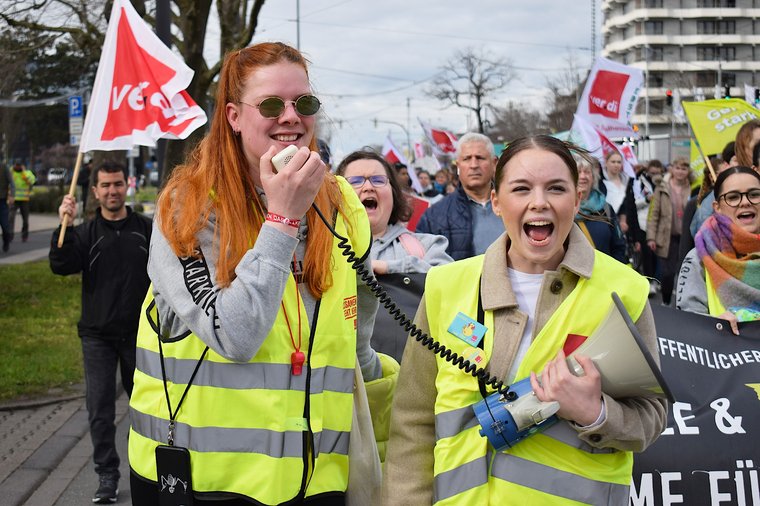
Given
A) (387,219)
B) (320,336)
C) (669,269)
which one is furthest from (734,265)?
(669,269)

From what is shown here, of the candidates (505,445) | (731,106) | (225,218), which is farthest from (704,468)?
(731,106)

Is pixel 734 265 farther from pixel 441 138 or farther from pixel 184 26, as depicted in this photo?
pixel 441 138

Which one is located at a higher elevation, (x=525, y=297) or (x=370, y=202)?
(x=370, y=202)

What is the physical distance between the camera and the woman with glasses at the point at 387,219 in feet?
17.9

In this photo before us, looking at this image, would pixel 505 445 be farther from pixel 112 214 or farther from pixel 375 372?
pixel 112 214

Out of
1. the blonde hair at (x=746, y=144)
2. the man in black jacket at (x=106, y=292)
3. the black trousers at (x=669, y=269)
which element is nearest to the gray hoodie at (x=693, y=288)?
the blonde hair at (x=746, y=144)

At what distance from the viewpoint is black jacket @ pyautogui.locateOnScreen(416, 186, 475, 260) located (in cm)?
696

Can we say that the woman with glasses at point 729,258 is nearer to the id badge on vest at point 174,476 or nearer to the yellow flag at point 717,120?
the id badge on vest at point 174,476

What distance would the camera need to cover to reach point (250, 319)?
2.54 metres

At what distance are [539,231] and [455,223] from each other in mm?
4216

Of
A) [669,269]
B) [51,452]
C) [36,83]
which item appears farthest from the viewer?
[36,83]

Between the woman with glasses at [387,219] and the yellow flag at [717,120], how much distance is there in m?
6.04

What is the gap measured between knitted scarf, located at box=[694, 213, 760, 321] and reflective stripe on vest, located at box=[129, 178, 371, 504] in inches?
109

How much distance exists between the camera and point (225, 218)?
277cm
